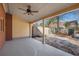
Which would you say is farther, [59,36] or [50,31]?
[50,31]

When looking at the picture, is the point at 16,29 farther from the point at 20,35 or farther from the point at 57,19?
the point at 57,19

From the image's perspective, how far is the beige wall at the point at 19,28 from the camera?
14.6m

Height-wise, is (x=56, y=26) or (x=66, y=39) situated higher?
(x=56, y=26)

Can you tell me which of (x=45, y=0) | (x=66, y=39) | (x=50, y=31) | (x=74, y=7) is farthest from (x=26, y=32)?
(x=45, y=0)

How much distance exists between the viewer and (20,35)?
15.0m

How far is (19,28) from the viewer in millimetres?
14930

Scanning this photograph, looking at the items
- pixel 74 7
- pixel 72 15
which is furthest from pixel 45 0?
pixel 72 15

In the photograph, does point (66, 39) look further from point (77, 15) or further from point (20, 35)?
point (20, 35)

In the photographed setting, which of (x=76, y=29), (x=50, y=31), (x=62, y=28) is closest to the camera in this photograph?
(x=76, y=29)

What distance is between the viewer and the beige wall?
14.6m

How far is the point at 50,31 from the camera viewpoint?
38.8ft

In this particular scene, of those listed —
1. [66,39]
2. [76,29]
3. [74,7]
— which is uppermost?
[74,7]

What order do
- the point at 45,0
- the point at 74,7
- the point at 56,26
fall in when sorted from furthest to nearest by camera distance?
the point at 56,26
the point at 74,7
the point at 45,0

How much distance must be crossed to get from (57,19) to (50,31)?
1379 millimetres
